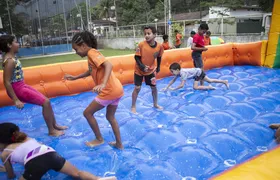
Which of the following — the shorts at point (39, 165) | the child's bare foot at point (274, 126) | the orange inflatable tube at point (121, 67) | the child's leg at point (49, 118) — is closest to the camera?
the shorts at point (39, 165)

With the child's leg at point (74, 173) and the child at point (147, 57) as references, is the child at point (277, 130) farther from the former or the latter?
the child's leg at point (74, 173)

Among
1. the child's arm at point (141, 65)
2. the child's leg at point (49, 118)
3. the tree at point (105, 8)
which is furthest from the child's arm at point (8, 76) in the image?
the tree at point (105, 8)

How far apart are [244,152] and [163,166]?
2.91ft

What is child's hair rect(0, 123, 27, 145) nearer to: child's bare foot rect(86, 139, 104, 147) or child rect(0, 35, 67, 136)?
child rect(0, 35, 67, 136)

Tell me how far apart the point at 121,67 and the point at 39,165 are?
3811 mm

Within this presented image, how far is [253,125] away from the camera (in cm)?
297

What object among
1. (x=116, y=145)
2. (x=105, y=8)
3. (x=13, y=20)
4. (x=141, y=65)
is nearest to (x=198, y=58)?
(x=141, y=65)

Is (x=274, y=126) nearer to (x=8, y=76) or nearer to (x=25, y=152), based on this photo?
(x=25, y=152)

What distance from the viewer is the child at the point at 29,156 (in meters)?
1.91

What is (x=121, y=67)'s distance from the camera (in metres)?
5.53

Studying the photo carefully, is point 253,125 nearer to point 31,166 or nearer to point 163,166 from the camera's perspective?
point 163,166

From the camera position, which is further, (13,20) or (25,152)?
(13,20)

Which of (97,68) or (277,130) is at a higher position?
(97,68)

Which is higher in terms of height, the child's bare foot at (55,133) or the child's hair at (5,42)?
the child's hair at (5,42)
